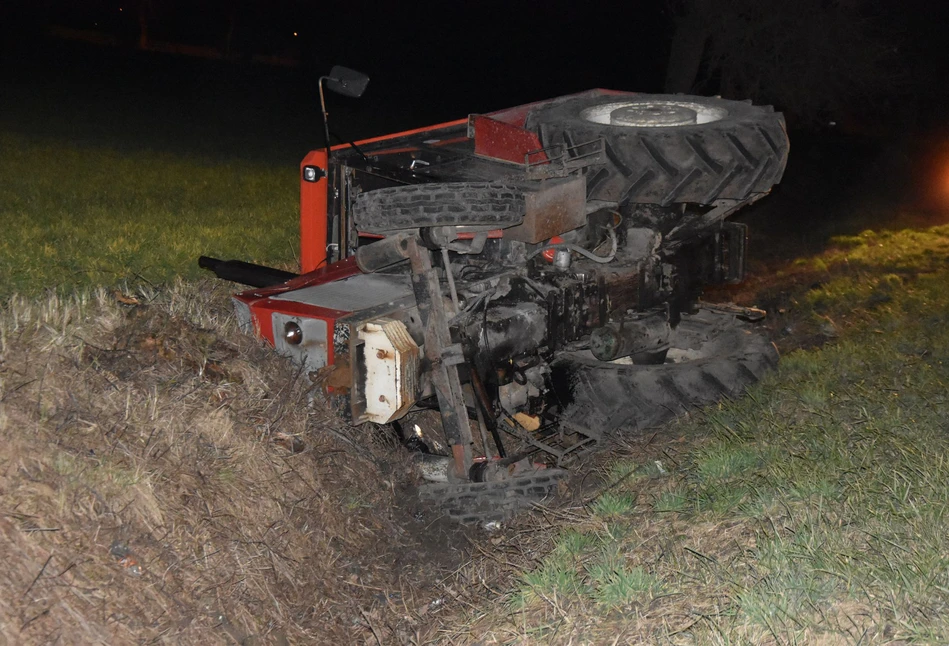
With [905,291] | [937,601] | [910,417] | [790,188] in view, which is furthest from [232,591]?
[790,188]

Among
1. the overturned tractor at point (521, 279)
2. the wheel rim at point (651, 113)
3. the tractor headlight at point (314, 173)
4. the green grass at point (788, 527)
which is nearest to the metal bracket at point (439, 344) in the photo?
the overturned tractor at point (521, 279)

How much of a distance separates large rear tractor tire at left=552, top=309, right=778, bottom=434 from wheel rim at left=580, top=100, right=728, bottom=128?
59.4 inches

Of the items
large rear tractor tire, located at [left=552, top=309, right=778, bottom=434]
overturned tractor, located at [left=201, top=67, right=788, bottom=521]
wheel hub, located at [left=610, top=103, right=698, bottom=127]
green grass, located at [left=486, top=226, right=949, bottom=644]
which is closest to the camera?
green grass, located at [left=486, top=226, right=949, bottom=644]

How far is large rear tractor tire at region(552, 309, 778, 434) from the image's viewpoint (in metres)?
5.33

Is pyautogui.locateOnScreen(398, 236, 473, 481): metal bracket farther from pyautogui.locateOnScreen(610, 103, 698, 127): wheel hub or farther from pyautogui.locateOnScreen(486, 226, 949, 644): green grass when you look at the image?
pyautogui.locateOnScreen(610, 103, 698, 127): wheel hub

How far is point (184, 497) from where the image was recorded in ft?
12.6

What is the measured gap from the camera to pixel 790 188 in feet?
48.4

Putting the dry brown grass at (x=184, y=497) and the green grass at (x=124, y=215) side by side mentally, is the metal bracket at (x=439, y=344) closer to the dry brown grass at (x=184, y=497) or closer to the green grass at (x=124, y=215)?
the dry brown grass at (x=184, y=497)

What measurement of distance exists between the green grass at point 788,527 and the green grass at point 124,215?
11.1 feet

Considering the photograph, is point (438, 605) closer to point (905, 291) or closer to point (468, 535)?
point (468, 535)

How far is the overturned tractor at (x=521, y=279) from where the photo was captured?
4.50 meters

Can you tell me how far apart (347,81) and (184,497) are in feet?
7.86

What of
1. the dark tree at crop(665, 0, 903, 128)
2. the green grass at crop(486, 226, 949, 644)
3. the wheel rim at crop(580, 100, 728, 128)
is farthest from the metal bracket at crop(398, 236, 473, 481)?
the dark tree at crop(665, 0, 903, 128)

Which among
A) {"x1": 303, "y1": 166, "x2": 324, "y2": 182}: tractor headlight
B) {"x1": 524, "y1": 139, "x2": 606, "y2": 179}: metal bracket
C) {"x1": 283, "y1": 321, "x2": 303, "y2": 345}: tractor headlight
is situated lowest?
{"x1": 283, "y1": 321, "x2": 303, "y2": 345}: tractor headlight
